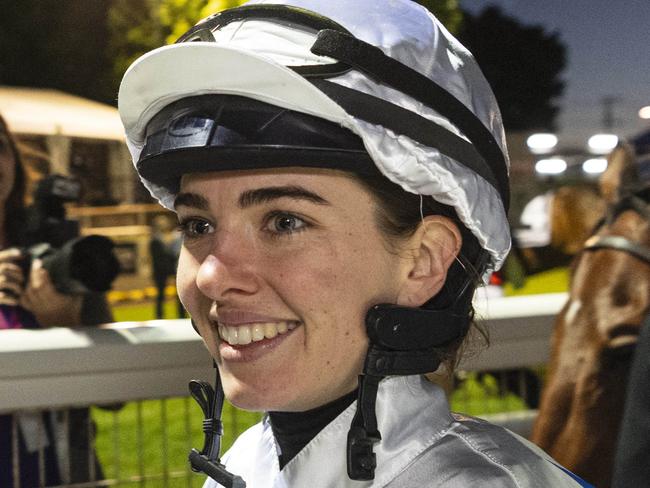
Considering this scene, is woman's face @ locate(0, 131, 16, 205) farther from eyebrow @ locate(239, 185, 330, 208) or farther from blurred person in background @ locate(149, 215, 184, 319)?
blurred person in background @ locate(149, 215, 184, 319)

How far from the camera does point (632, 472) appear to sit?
1.74 metres

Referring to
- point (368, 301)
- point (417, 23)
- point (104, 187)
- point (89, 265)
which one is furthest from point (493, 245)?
point (104, 187)

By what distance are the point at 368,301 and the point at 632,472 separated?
0.73 meters

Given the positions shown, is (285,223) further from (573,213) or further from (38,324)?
(573,213)

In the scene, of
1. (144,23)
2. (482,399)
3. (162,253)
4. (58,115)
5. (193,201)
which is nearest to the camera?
(193,201)

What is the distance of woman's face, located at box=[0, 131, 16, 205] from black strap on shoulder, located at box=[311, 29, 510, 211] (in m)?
1.77

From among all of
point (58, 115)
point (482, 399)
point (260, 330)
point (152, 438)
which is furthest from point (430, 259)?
point (58, 115)

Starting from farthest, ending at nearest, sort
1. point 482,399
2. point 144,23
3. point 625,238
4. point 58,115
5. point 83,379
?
1. point 144,23
2. point 58,115
3. point 482,399
4. point 625,238
5. point 83,379

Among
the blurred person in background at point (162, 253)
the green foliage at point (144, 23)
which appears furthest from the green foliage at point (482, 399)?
the green foliage at point (144, 23)

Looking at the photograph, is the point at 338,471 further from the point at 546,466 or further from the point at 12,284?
the point at 12,284

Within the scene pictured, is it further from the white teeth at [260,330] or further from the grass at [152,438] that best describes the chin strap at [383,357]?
the grass at [152,438]

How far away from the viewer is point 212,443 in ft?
5.01

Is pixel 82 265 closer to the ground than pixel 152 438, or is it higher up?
higher up

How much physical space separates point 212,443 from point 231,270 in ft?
1.21
